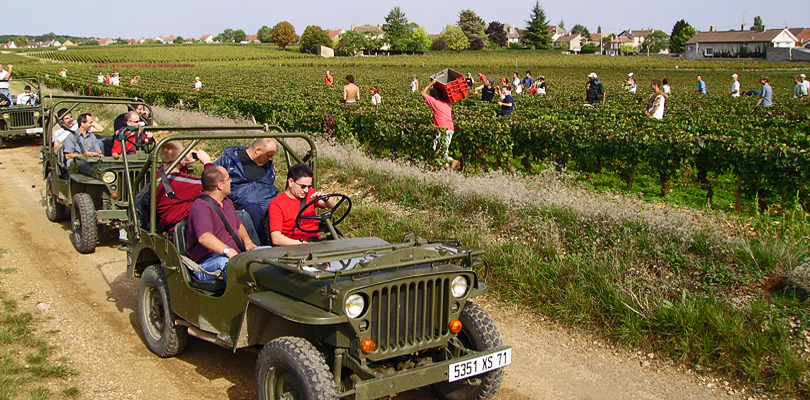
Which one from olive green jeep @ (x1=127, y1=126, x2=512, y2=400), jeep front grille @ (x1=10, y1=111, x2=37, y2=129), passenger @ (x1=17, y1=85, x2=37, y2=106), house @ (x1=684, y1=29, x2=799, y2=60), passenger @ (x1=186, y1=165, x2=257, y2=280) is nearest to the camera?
olive green jeep @ (x1=127, y1=126, x2=512, y2=400)

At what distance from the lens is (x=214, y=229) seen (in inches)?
201

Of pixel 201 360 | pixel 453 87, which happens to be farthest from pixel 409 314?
pixel 453 87

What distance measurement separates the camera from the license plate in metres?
3.95

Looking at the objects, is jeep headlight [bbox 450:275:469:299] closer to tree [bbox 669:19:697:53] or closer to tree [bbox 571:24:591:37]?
tree [bbox 669:19:697:53]

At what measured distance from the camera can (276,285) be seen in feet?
13.6

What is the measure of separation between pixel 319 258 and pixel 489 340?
1.21 meters

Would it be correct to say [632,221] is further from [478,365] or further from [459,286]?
[478,365]

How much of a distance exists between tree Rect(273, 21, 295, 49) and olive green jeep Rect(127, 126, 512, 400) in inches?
4988

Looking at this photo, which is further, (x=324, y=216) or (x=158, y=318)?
(x=158, y=318)

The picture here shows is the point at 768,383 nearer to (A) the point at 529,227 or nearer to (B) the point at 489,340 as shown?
(B) the point at 489,340

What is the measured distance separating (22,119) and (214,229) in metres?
14.4

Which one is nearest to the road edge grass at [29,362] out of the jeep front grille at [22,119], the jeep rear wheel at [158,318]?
the jeep rear wheel at [158,318]

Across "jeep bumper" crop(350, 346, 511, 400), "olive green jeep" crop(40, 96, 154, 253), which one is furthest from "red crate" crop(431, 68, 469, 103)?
"jeep bumper" crop(350, 346, 511, 400)

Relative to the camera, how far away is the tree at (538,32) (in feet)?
341
